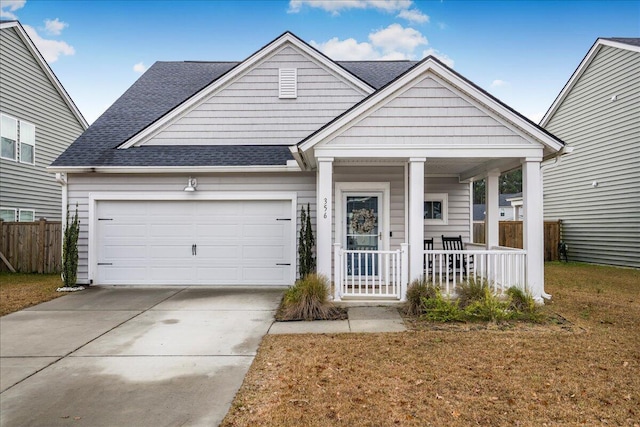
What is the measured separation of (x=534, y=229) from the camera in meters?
7.09

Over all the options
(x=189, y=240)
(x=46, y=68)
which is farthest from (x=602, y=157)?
(x=46, y=68)

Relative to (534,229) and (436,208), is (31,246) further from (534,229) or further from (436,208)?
(534,229)

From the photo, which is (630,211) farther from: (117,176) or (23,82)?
(23,82)

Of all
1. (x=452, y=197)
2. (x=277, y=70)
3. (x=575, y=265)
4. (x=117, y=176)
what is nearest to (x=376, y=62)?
(x=277, y=70)

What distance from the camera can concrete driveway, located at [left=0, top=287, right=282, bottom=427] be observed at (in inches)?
132

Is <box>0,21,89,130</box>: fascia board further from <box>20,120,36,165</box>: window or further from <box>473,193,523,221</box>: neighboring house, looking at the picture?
<box>473,193,523,221</box>: neighboring house

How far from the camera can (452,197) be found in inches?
390

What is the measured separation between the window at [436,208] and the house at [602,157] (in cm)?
710

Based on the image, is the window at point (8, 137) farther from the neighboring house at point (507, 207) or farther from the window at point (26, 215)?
the neighboring house at point (507, 207)

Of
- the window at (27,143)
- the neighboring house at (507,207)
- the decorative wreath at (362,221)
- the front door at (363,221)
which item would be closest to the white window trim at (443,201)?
the front door at (363,221)

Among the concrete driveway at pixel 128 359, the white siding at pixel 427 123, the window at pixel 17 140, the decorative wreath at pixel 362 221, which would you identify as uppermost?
the window at pixel 17 140

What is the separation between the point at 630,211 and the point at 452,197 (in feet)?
23.1

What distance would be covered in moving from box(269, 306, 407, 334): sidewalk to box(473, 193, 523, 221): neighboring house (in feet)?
45.3

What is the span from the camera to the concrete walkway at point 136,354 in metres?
3.37
